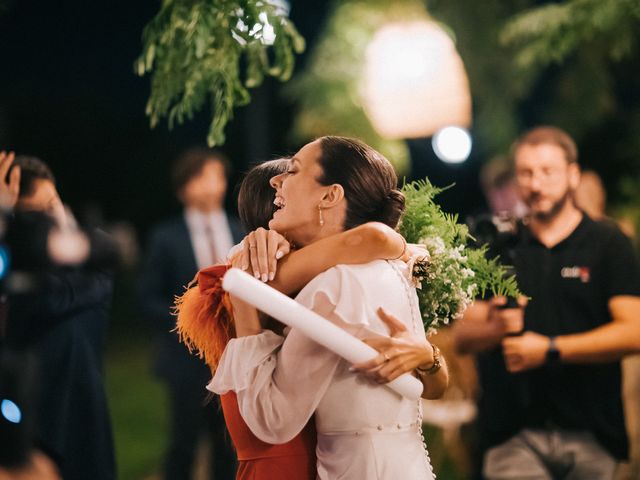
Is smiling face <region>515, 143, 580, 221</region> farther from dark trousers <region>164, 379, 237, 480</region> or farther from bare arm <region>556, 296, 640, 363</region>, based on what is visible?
dark trousers <region>164, 379, 237, 480</region>

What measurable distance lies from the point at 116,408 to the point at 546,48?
20.4ft

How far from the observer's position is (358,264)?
2.57 meters

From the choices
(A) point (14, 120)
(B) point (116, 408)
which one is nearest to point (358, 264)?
(B) point (116, 408)

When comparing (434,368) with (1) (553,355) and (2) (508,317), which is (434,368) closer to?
(2) (508,317)

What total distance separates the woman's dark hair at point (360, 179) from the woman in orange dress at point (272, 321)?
0.14 m

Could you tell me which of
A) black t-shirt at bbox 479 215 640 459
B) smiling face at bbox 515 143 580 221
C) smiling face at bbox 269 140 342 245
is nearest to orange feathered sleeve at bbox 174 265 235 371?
smiling face at bbox 269 140 342 245

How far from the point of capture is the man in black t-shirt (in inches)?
152

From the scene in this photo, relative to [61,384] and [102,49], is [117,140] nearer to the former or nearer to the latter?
[102,49]

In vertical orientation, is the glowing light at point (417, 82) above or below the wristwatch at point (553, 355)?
above

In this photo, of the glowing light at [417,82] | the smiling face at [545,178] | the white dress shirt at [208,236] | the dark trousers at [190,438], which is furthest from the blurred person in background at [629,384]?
the dark trousers at [190,438]

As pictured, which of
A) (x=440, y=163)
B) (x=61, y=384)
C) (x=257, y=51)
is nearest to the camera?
(x=61, y=384)

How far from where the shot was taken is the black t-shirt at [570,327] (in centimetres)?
389

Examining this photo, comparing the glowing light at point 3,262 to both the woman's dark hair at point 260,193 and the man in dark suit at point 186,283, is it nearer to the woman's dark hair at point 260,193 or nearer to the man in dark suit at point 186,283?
the woman's dark hair at point 260,193

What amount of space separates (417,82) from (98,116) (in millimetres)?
11953
